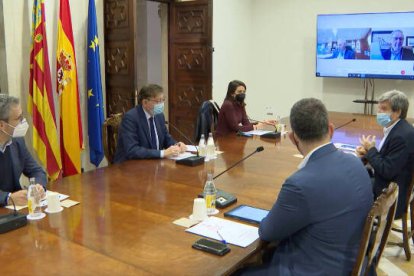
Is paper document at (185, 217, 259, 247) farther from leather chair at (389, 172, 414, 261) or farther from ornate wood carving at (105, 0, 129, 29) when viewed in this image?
ornate wood carving at (105, 0, 129, 29)

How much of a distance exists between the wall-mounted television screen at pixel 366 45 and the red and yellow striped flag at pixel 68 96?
11.2 ft

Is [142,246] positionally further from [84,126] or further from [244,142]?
[84,126]

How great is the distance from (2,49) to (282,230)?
9.95ft

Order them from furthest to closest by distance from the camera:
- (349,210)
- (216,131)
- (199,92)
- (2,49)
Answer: (199,92) → (216,131) → (2,49) → (349,210)

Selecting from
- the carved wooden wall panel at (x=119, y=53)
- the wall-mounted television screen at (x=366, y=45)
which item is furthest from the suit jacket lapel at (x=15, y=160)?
the wall-mounted television screen at (x=366, y=45)

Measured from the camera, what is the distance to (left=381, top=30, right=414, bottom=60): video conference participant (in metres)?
5.20

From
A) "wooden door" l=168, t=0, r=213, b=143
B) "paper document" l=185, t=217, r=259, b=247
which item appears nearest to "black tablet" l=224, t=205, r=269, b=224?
"paper document" l=185, t=217, r=259, b=247

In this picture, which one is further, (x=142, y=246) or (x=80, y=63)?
(x=80, y=63)

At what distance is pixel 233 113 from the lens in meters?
4.01

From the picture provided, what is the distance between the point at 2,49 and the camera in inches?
140

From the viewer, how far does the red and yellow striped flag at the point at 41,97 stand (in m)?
3.60

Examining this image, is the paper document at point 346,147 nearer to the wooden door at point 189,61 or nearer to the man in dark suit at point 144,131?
the man in dark suit at point 144,131

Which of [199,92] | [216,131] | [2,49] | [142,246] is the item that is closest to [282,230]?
[142,246]

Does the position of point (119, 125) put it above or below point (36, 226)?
above
